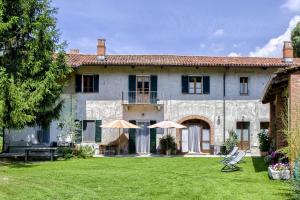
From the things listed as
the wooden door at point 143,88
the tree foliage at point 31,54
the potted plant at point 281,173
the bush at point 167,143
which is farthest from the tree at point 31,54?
the potted plant at point 281,173

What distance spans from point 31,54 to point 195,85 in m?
11.5

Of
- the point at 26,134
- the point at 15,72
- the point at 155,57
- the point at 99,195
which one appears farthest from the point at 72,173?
the point at 155,57

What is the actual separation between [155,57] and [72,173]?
15.6 m

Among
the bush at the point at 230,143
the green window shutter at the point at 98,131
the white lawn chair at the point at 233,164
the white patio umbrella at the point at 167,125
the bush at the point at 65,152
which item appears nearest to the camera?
the white lawn chair at the point at 233,164

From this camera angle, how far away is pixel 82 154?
965 inches

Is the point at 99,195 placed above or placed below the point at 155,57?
below

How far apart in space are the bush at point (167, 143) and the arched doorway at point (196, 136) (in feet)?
2.39

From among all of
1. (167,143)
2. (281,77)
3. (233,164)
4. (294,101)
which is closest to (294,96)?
(294,101)

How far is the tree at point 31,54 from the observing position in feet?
66.1

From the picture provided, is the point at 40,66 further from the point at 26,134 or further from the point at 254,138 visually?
the point at 254,138

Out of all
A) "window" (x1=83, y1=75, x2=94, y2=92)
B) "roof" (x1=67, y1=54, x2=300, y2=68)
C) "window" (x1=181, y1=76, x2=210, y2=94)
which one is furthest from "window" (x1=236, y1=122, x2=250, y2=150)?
"window" (x1=83, y1=75, x2=94, y2=92)

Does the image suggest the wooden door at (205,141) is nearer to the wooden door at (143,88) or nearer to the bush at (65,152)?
the wooden door at (143,88)

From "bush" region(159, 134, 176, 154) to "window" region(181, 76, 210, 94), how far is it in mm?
3158

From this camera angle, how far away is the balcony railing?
2794 centimetres
